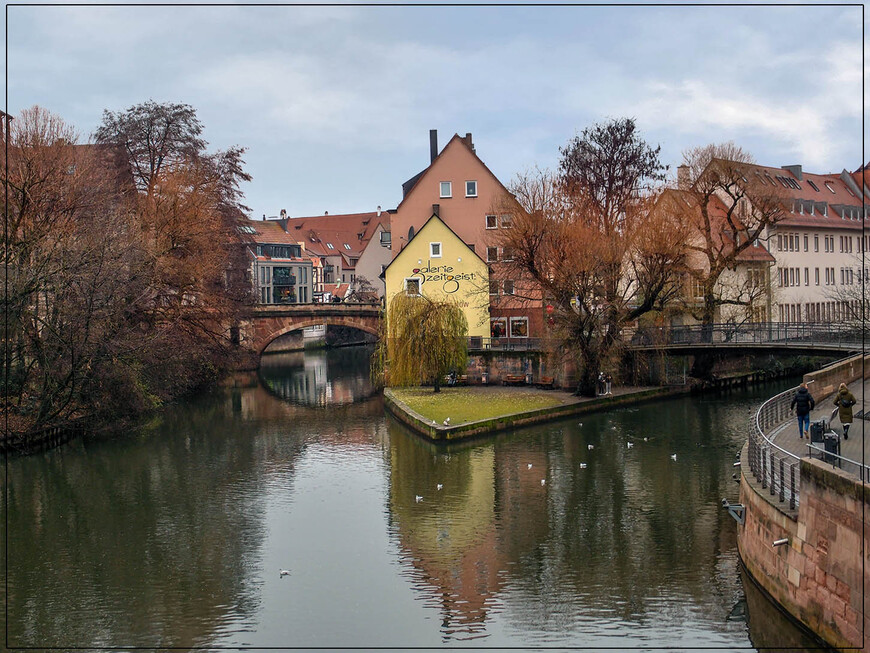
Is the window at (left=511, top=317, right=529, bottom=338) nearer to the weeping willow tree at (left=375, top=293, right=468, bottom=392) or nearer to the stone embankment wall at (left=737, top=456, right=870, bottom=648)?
the weeping willow tree at (left=375, top=293, right=468, bottom=392)

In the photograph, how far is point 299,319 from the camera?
196 feet

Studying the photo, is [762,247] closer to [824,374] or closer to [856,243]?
[856,243]

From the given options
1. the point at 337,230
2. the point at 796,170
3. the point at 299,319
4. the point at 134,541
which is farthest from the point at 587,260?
the point at 337,230

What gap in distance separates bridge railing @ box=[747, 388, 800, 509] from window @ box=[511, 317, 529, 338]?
2657 centimetres

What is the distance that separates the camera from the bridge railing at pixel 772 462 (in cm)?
1523

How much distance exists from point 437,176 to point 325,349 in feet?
101

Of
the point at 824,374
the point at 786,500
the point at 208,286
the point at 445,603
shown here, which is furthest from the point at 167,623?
the point at 208,286

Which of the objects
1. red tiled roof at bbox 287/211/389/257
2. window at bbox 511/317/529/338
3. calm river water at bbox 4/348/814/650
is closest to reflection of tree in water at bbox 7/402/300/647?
calm river water at bbox 4/348/814/650

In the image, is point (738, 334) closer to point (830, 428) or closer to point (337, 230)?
point (830, 428)

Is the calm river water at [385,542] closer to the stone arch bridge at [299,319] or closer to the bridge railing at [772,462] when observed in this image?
the bridge railing at [772,462]

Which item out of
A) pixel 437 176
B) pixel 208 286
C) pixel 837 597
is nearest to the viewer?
pixel 837 597

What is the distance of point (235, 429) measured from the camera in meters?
36.4

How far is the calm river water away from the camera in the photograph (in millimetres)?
15594

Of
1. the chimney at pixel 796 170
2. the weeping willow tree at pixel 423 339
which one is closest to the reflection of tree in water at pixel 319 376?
the weeping willow tree at pixel 423 339
